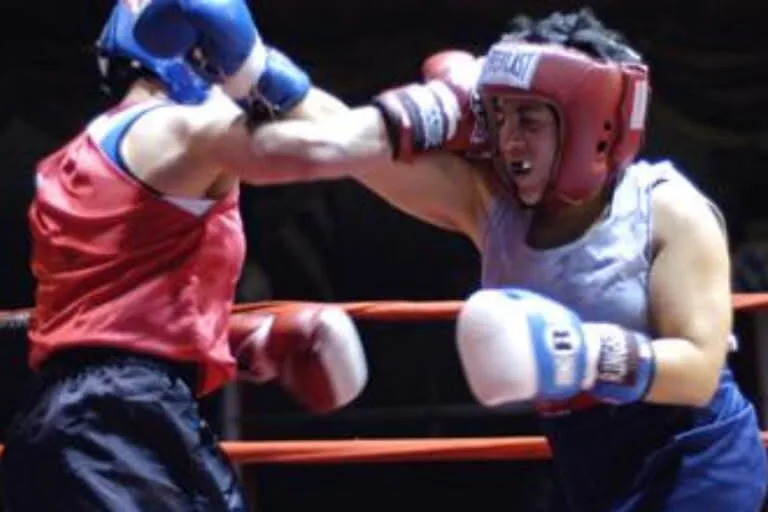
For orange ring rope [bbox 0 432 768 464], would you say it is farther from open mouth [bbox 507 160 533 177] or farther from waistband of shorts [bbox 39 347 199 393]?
open mouth [bbox 507 160 533 177]

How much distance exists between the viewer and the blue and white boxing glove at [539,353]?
212 cm

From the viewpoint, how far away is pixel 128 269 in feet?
7.95

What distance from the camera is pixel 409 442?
3076 millimetres

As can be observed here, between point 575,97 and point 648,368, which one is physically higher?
point 575,97

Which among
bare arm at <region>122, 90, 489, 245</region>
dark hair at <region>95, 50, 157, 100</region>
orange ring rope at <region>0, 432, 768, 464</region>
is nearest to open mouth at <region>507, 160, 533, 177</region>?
bare arm at <region>122, 90, 489, 245</region>

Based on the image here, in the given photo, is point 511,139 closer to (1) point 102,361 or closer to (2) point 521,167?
(2) point 521,167

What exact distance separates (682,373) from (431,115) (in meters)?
0.35

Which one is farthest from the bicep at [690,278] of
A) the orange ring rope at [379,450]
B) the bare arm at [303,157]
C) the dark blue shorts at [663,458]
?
the orange ring rope at [379,450]

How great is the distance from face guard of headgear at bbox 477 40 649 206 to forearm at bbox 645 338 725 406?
0.18 m

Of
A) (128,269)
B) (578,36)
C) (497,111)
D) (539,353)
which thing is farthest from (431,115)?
(128,269)

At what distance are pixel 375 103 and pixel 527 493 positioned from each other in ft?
7.79

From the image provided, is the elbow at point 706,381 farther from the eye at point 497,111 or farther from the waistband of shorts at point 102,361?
the waistband of shorts at point 102,361

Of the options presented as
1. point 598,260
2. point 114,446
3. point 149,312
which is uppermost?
point 598,260

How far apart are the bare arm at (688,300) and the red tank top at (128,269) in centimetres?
49
